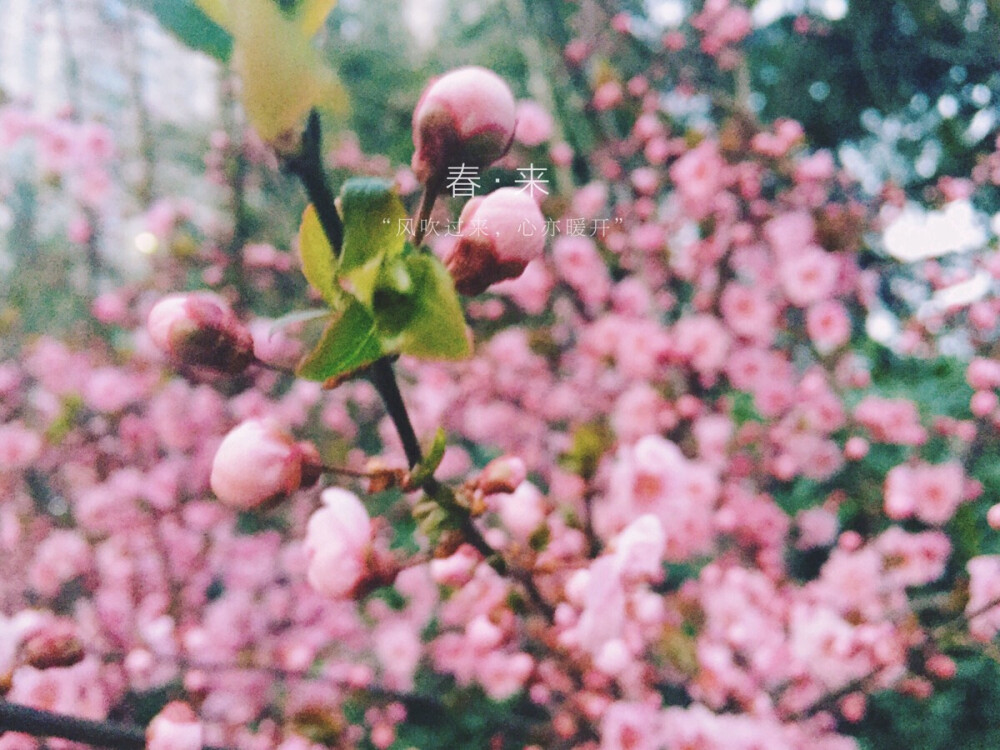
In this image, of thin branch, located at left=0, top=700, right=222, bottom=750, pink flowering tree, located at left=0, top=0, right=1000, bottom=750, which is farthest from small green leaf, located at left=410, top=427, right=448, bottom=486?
thin branch, located at left=0, top=700, right=222, bottom=750

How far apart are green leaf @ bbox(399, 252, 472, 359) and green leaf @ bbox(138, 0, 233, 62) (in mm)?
171

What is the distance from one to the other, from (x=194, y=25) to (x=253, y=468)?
11.7 inches

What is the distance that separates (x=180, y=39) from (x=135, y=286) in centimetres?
256

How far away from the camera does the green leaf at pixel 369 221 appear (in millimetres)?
359

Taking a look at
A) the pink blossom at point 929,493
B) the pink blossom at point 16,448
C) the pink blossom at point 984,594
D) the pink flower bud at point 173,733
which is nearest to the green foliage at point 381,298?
the pink flower bud at point 173,733

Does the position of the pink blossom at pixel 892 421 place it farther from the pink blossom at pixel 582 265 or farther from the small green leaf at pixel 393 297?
the small green leaf at pixel 393 297

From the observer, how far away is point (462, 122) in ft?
1.41

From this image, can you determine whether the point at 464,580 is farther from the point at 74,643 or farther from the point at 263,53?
the point at 263,53

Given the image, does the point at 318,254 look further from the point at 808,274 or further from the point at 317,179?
the point at 808,274

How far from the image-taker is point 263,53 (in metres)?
0.32

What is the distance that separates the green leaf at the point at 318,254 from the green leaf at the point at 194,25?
0.10 m

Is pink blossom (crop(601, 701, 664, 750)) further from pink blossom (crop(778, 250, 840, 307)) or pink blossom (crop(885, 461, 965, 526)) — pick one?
pink blossom (crop(778, 250, 840, 307))

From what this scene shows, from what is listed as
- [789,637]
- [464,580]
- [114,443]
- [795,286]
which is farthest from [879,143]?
[114,443]

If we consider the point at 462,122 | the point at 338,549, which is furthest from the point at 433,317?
the point at 338,549
